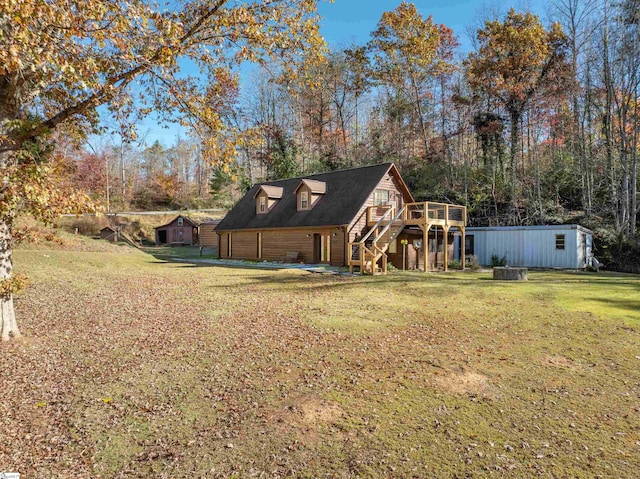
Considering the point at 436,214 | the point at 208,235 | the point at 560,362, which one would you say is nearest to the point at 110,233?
the point at 208,235

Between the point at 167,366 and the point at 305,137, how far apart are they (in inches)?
1577

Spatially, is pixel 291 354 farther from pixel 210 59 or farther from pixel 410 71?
pixel 410 71

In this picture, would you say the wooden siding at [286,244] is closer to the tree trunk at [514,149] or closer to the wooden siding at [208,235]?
the tree trunk at [514,149]

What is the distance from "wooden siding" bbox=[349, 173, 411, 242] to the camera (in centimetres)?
2388

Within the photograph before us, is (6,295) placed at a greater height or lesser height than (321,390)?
greater

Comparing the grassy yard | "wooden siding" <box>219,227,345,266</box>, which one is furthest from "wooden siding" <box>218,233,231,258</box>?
the grassy yard

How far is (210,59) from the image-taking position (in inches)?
342

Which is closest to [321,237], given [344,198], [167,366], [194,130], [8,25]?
[344,198]

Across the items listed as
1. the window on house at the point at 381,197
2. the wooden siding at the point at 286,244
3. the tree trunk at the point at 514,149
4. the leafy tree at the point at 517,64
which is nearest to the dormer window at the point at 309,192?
the wooden siding at the point at 286,244

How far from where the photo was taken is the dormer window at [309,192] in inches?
1071

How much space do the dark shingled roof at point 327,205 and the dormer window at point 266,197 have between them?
304mm

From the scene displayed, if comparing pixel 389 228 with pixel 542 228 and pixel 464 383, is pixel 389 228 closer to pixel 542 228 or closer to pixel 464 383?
pixel 542 228

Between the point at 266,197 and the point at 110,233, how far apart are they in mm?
23645

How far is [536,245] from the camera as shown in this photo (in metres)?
24.6
